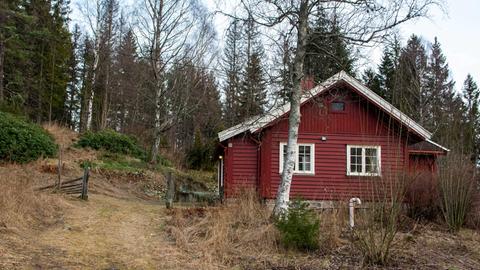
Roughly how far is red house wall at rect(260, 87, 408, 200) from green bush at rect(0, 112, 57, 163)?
32.9 feet

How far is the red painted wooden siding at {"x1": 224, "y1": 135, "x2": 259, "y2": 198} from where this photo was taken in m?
18.2

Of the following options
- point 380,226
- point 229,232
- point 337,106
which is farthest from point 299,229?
point 337,106

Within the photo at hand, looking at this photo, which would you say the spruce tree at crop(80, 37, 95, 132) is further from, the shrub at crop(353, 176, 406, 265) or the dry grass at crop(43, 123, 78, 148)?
the shrub at crop(353, 176, 406, 265)

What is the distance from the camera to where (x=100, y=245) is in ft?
28.8

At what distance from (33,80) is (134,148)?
10119 millimetres

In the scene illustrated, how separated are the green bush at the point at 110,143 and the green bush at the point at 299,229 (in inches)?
760

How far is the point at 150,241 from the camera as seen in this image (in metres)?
9.52

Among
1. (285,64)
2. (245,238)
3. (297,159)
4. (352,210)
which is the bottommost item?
(245,238)

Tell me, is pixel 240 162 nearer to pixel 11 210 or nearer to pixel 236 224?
pixel 236 224

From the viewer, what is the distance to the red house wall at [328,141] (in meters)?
17.6

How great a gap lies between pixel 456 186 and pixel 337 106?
298 inches

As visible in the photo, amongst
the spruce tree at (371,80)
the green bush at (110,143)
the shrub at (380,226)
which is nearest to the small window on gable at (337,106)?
the spruce tree at (371,80)

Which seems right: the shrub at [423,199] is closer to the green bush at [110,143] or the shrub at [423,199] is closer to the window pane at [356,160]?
the window pane at [356,160]

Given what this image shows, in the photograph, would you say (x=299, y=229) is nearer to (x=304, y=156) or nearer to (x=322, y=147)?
(x=304, y=156)
